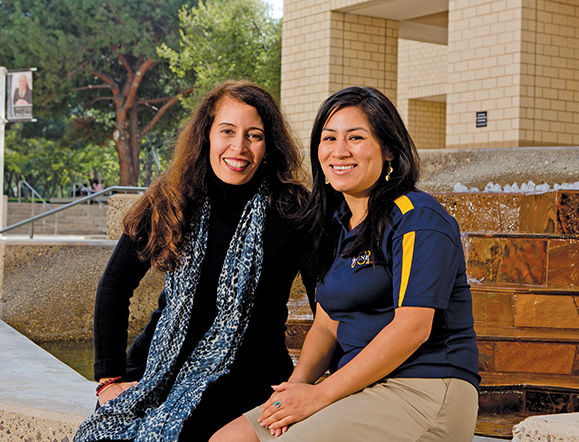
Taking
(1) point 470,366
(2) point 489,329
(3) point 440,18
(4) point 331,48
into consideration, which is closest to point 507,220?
(2) point 489,329

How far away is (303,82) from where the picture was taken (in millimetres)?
11703

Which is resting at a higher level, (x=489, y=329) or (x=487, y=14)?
(x=487, y=14)

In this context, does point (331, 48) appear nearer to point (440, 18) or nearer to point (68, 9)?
point (440, 18)

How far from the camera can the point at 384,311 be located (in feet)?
7.17

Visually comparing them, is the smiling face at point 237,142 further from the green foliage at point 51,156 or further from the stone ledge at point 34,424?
the green foliage at point 51,156

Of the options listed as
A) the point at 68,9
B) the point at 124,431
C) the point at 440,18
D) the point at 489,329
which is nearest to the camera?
the point at 124,431

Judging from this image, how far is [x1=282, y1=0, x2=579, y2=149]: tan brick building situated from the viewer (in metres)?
9.40

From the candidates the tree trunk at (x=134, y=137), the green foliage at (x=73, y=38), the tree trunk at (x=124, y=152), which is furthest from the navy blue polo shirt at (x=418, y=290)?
the tree trunk at (x=134, y=137)

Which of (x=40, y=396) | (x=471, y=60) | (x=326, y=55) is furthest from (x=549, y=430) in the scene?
(x=326, y=55)

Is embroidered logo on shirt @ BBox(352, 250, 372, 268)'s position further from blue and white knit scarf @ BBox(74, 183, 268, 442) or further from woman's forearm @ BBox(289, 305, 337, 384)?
blue and white knit scarf @ BBox(74, 183, 268, 442)

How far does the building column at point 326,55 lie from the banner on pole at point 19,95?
4.34 m

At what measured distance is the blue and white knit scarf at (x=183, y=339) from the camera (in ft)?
8.22

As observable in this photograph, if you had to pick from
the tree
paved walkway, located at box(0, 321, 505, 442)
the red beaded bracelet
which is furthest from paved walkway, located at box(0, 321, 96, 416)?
the tree

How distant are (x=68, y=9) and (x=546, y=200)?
26596 millimetres
